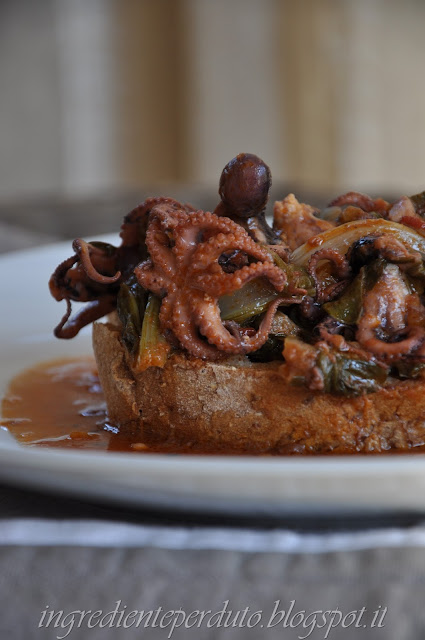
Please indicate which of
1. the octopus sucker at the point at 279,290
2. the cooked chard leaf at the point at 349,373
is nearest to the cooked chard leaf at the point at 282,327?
the octopus sucker at the point at 279,290

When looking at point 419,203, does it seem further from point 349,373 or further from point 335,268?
point 349,373

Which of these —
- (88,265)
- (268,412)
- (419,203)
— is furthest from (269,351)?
(419,203)

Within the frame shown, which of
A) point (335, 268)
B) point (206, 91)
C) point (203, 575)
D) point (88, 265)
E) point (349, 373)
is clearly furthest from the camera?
point (206, 91)

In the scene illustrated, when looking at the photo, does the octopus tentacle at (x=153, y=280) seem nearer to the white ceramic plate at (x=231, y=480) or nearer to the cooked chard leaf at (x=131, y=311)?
the cooked chard leaf at (x=131, y=311)

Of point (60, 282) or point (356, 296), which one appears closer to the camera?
point (356, 296)

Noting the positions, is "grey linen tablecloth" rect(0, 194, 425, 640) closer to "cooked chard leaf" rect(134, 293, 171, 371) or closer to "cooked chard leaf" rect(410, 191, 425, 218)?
"cooked chard leaf" rect(134, 293, 171, 371)

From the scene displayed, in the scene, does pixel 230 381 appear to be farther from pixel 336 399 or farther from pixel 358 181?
pixel 358 181

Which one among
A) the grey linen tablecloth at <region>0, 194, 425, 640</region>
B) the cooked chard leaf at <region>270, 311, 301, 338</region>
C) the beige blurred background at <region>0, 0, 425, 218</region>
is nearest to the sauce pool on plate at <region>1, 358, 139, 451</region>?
the cooked chard leaf at <region>270, 311, 301, 338</region>
